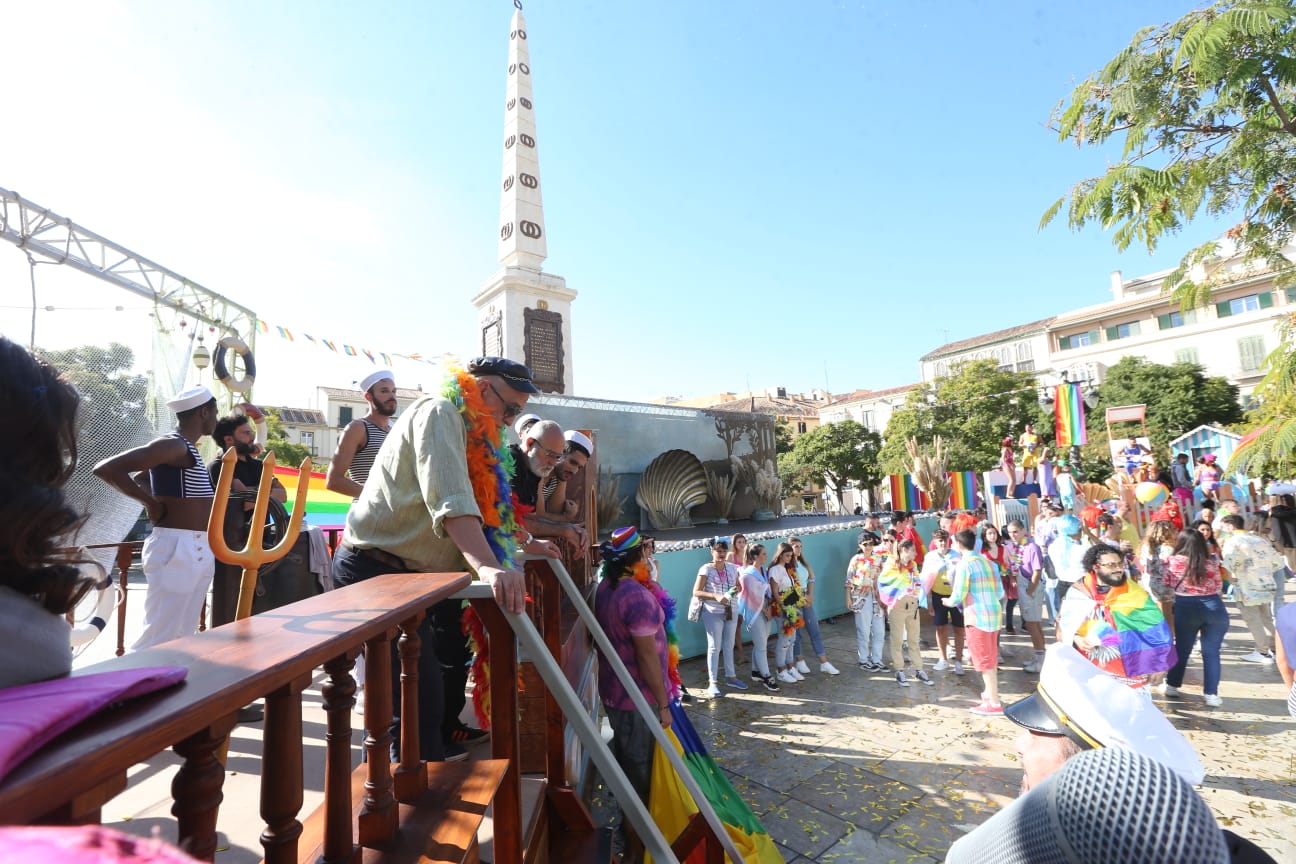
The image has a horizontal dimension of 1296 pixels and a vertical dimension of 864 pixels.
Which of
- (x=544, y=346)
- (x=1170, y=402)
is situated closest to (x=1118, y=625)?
(x=544, y=346)

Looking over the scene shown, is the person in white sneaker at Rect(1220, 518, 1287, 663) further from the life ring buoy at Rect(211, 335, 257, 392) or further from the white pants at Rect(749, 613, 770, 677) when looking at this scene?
the life ring buoy at Rect(211, 335, 257, 392)

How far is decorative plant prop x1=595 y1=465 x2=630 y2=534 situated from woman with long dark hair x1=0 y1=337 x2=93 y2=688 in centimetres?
1181

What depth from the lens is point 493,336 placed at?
15.0 metres

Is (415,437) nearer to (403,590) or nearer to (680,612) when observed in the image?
(403,590)

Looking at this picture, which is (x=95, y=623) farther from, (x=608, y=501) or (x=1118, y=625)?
(x=608, y=501)

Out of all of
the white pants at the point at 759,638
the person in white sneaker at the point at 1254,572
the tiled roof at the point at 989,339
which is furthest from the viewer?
the tiled roof at the point at 989,339

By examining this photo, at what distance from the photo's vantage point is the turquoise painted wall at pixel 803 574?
7.85 metres

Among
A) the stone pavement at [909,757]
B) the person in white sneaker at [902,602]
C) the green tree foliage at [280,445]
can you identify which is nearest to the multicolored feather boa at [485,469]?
the stone pavement at [909,757]

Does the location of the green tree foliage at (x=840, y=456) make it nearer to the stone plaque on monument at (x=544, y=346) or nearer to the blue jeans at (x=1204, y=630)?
the stone plaque on monument at (x=544, y=346)

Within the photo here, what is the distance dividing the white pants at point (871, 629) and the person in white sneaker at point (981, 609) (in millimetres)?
1229

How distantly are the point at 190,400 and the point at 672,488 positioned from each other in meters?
12.2

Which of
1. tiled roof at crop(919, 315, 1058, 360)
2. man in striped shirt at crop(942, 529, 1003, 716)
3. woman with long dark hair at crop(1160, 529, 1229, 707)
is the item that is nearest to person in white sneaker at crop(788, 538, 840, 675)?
man in striped shirt at crop(942, 529, 1003, 716)

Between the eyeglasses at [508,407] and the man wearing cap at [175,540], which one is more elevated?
the eyeglasses at [508,407]

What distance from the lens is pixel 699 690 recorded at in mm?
6855
